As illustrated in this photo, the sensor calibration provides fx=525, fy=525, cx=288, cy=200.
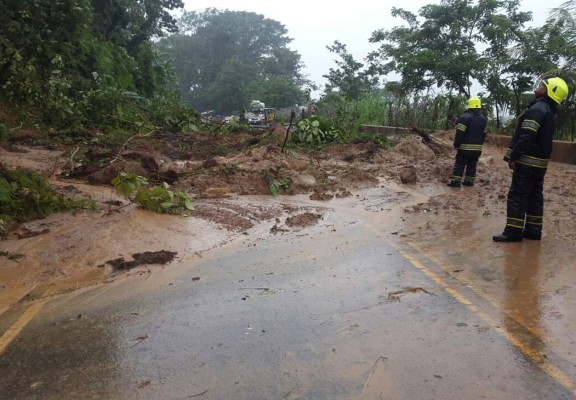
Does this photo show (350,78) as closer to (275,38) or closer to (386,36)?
(386,36)

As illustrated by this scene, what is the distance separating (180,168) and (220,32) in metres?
60.7

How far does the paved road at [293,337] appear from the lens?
10.6ft

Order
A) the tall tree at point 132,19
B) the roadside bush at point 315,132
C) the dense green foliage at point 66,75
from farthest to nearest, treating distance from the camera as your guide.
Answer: the tall tree at point 132,19 < the roadside bush at point 315,132 < the dense green foliage at point 66,75

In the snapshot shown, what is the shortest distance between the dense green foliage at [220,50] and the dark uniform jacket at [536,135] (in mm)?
→ 57212

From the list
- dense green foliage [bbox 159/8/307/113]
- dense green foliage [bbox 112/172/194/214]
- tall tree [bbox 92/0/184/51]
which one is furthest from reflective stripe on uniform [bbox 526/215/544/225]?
dense green foliage [bbox 159/8/307/113]

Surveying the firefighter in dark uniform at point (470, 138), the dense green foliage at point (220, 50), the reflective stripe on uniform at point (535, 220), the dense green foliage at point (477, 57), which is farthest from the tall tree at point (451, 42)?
the dense green foliage at point (220, 50)

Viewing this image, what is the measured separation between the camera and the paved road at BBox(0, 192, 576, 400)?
3.23 metres

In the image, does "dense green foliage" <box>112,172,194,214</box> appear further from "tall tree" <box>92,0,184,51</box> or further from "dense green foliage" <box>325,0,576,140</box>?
"tall tree" <box>92,0,184,51</box>

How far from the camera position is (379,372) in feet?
10.9

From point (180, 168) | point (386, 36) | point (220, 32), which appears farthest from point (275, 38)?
point (180, 168)

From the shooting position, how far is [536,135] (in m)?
6.12

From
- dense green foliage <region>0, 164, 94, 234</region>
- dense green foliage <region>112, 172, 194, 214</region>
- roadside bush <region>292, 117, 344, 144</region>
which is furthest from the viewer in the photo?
roadside bush <region>292, 117, 344, 144</region>

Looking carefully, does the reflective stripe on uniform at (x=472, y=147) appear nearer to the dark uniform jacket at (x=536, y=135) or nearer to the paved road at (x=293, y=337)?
the dark uniform jacket at (x=536, y=135)

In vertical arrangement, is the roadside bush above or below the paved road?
above
